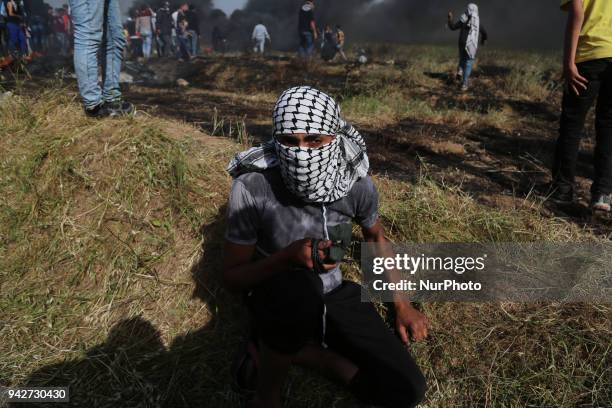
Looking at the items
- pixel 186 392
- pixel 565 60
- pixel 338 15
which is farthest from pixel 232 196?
pixel 338 15

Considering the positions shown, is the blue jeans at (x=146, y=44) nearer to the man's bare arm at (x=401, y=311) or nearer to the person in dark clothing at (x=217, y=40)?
the person in dark clothing at (x=217, y=40)

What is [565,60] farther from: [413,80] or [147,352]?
[413,80]

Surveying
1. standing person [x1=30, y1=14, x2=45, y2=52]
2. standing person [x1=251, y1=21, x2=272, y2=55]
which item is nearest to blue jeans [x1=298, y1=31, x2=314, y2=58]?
standing person [x1=251, y1=21, x2=272, y2=55]

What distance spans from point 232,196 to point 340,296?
0.74 metres

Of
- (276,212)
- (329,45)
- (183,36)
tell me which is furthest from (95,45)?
(329,45)

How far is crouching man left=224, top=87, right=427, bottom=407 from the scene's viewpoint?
1.73 meters

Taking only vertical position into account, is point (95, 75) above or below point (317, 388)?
above

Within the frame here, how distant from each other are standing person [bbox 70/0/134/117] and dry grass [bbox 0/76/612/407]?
0.65 feet

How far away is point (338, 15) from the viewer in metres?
32.9

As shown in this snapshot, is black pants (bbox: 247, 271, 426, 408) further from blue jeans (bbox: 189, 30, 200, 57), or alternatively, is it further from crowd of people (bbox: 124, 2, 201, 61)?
blue jeans (bbox: 189, 30, 200, 57)

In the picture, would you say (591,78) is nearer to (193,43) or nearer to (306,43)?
(306,43)

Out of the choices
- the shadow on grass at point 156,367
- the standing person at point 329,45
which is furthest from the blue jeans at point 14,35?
the standing person at point 329,45

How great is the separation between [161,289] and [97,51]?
1.99m

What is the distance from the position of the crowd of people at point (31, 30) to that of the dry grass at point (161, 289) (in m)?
1.93
